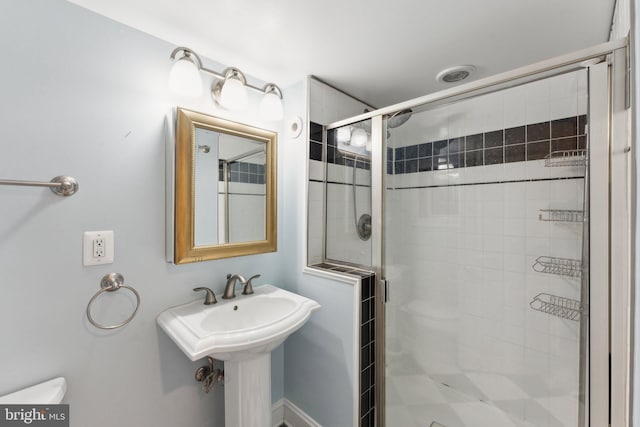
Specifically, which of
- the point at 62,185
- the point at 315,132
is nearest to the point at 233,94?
the point at 315,132

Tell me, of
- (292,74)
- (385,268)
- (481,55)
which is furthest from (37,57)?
(481,55)

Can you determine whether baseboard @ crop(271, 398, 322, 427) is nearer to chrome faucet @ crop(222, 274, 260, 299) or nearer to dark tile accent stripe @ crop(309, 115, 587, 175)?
chrome faucet @ crop(222, 274, 260, 299)

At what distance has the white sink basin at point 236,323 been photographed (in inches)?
38.7

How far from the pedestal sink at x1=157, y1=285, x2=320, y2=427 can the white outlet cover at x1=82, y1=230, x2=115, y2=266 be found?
349mm

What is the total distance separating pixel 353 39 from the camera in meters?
1.27

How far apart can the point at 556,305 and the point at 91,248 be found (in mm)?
2192

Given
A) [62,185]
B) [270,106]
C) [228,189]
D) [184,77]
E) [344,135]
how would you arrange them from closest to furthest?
[62,185]
[184,77]
[228,189]
[270,106]
[344,135]

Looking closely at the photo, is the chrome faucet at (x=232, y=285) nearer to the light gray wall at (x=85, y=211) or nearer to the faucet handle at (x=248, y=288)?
the faucet handle at (x=248, y=288)

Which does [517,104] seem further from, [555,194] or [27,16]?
[27,16]

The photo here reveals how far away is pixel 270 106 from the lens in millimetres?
1539

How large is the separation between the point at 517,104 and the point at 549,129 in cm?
20

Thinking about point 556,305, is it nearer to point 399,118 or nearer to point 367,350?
point 367,350

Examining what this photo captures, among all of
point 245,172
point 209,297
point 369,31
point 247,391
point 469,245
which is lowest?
point 247,391

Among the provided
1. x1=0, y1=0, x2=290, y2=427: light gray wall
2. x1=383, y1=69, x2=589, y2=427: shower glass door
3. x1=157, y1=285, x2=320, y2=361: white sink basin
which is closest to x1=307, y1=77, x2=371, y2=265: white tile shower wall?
x1=383, y1=69, x2=589, y2=427: shower glass door
